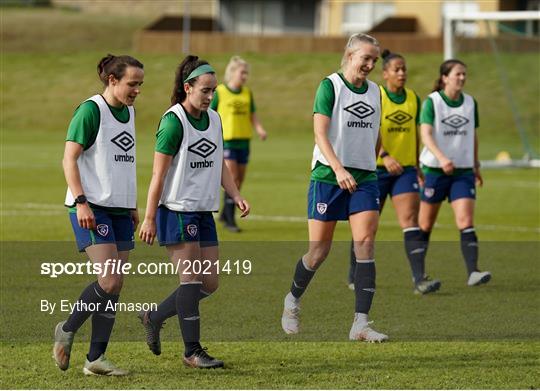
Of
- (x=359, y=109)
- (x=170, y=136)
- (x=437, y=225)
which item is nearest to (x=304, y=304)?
(x=359, y=109)

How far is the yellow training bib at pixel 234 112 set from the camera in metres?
16.7

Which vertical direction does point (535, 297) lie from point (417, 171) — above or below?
below

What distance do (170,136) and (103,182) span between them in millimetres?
543

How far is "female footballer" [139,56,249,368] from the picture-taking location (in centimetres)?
838

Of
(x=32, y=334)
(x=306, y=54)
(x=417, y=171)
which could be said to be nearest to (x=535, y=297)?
(x=417, y=171)

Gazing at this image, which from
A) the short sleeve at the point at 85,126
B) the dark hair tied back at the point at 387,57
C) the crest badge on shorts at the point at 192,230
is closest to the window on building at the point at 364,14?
the dark hair tied back at the point at 387,57

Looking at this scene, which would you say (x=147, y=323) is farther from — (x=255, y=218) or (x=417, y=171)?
(x=255, y=218)

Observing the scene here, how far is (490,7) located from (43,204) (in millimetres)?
41951

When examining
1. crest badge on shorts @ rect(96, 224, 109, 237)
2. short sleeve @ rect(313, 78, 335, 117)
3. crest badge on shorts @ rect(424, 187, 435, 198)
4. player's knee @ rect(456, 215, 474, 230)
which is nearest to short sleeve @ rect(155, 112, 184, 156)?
crest badge on shorts @ rect(96, 224, 109, 237)

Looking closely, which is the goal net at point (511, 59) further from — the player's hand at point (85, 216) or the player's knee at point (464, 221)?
the player's hand at point (85, 216)

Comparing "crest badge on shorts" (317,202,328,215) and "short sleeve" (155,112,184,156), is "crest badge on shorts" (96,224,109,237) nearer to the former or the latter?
"short sleeve" (155,112,184,156)

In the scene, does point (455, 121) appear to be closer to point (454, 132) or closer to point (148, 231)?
point (454, 132)

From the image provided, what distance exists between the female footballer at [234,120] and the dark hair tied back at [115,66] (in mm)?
8168

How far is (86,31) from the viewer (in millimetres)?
70688
